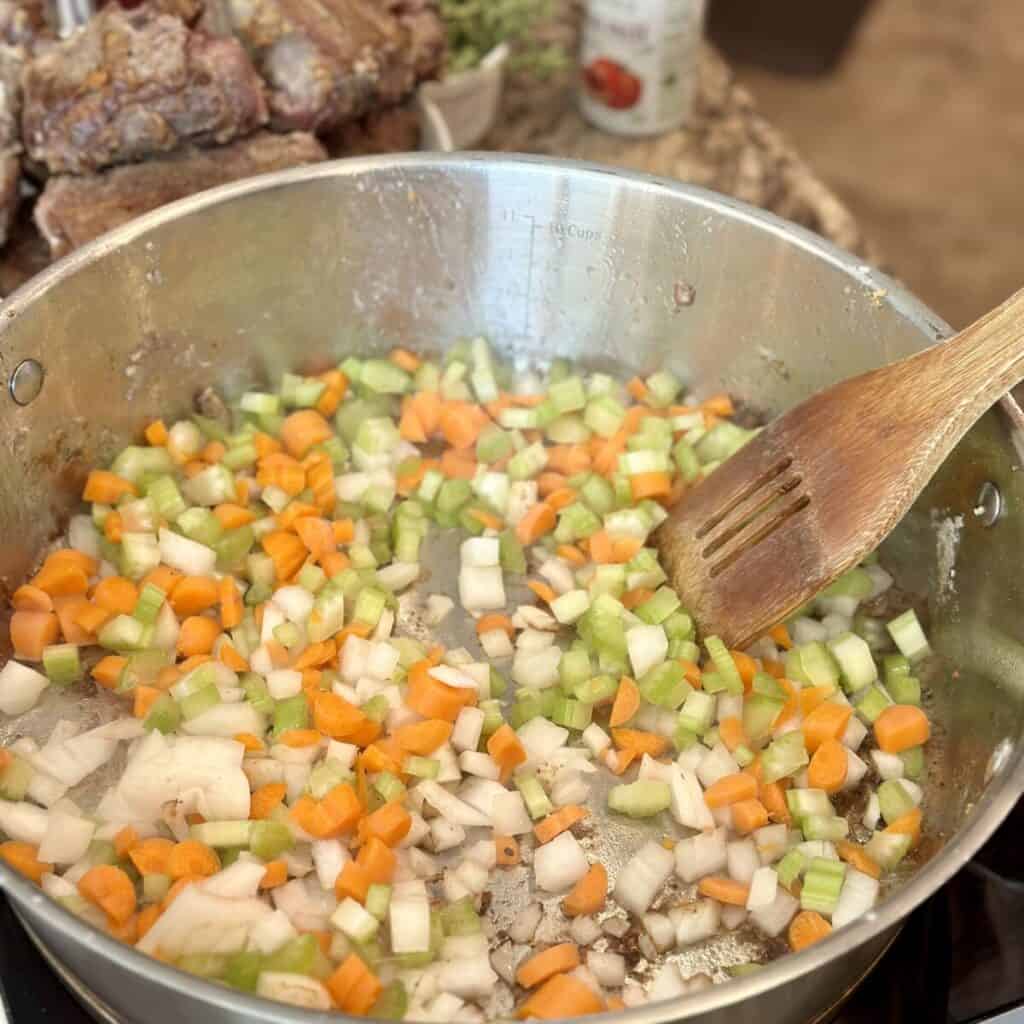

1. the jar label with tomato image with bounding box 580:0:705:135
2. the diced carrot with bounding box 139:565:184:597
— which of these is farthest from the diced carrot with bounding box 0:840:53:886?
the jar label with tomato image with bounding box 580:0:705:135

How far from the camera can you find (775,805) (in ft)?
3.86

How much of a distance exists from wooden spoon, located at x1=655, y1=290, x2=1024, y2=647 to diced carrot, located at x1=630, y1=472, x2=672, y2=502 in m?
0.07

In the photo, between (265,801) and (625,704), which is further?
(625,704)

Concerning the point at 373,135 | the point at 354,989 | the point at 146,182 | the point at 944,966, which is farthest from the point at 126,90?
the point at 944,966

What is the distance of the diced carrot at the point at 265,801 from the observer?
113 centimetres

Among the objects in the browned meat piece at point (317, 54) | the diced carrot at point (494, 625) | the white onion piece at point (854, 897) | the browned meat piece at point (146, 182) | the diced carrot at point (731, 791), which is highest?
the browned meat piece at point (317, 54)

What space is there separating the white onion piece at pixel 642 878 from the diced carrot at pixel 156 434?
0.72 metres

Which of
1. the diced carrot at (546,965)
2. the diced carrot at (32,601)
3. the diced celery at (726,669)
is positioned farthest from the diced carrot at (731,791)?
the diced carrot at (32,601)

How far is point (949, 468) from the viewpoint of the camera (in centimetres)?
126

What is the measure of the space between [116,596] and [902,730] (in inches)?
31.8

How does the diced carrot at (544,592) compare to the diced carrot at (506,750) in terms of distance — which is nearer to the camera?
the diced carrot at (506,750)

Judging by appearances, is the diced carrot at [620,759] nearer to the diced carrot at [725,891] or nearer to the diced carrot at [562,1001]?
the diced carrot at [725,891]

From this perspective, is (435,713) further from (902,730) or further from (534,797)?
(902,730)

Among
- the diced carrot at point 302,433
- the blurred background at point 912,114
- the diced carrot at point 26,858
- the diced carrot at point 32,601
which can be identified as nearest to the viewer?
the diced carrot at point 26,858
